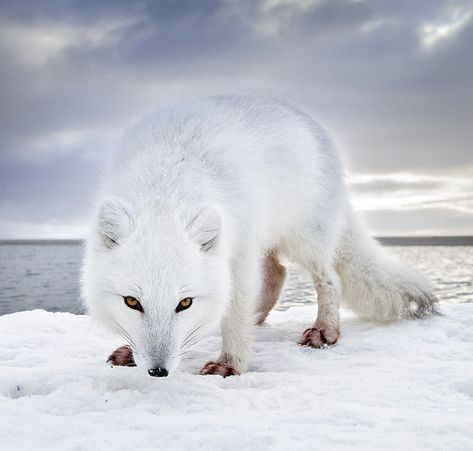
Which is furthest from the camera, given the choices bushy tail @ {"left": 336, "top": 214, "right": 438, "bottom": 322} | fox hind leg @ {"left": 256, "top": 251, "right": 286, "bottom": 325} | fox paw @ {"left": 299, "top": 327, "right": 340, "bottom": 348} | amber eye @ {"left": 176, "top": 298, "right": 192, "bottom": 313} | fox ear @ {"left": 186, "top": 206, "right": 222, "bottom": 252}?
fox hind leg @ {"left": 256, "top": 251, "right": 286, "bottom": 325}

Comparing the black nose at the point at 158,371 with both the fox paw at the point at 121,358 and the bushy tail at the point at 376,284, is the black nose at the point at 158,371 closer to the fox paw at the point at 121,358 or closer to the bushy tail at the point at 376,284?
the fox paw at the point at 121,358

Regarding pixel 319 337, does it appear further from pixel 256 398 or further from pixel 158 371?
pixel 158 371

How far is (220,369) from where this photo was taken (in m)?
3.74

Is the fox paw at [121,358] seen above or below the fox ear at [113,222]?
below

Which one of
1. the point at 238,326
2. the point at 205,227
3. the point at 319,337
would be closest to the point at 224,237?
the point at 205,227

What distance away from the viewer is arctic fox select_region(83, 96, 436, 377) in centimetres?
288

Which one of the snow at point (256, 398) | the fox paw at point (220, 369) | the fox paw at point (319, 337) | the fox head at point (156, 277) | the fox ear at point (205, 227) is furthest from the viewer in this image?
the fox paw at point (319, 337)

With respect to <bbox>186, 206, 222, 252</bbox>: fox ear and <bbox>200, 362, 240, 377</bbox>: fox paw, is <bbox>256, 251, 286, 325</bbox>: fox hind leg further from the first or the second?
<bbox>186, 206, 222, 252</bbox>: fox ear

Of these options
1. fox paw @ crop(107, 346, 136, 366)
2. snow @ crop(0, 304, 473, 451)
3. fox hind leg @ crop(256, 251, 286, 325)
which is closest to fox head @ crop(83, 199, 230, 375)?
snow @ crop(0, 304, 473, 451)

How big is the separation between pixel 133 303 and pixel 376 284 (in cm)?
292

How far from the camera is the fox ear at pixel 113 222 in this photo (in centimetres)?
300

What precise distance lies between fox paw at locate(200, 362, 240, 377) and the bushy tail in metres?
1.87

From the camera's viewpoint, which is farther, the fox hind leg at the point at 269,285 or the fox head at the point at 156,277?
the fox hind leg at the point at 269,285

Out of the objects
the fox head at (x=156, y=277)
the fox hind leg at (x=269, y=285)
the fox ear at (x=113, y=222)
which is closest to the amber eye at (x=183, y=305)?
the fox head at (x=156, y=277)
